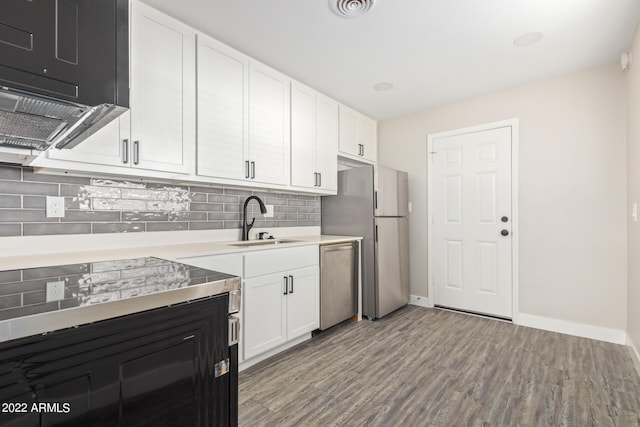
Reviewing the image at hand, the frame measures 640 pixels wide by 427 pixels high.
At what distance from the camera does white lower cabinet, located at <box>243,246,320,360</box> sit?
2209 mm

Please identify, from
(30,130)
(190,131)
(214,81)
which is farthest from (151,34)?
(30,130)

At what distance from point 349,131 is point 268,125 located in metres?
1.31

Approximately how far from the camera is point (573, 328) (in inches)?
115

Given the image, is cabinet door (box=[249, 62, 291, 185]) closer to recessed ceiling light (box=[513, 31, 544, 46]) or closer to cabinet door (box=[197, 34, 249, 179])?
cabinet door (box=[197, 34, 249, 179])

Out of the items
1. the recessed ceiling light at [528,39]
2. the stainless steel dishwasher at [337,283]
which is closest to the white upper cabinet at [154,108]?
the stainless steel dishwasher at [337,283]

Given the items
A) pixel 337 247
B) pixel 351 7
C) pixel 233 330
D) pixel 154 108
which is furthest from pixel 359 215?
pixel 233 330

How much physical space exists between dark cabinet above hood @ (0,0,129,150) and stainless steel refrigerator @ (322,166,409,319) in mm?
2585

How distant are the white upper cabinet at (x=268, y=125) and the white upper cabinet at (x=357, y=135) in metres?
0.93

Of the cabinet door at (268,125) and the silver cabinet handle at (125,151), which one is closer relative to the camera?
the silver cabinet handle at (125,151)

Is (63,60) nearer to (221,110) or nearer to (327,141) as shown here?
(221,110)

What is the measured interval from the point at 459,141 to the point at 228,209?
2.66 meters

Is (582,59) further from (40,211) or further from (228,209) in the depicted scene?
(40,211)

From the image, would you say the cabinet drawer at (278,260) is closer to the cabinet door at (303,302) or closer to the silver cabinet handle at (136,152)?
the cabinet door at (303,302)

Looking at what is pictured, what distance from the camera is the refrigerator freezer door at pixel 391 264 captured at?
10.8ft
